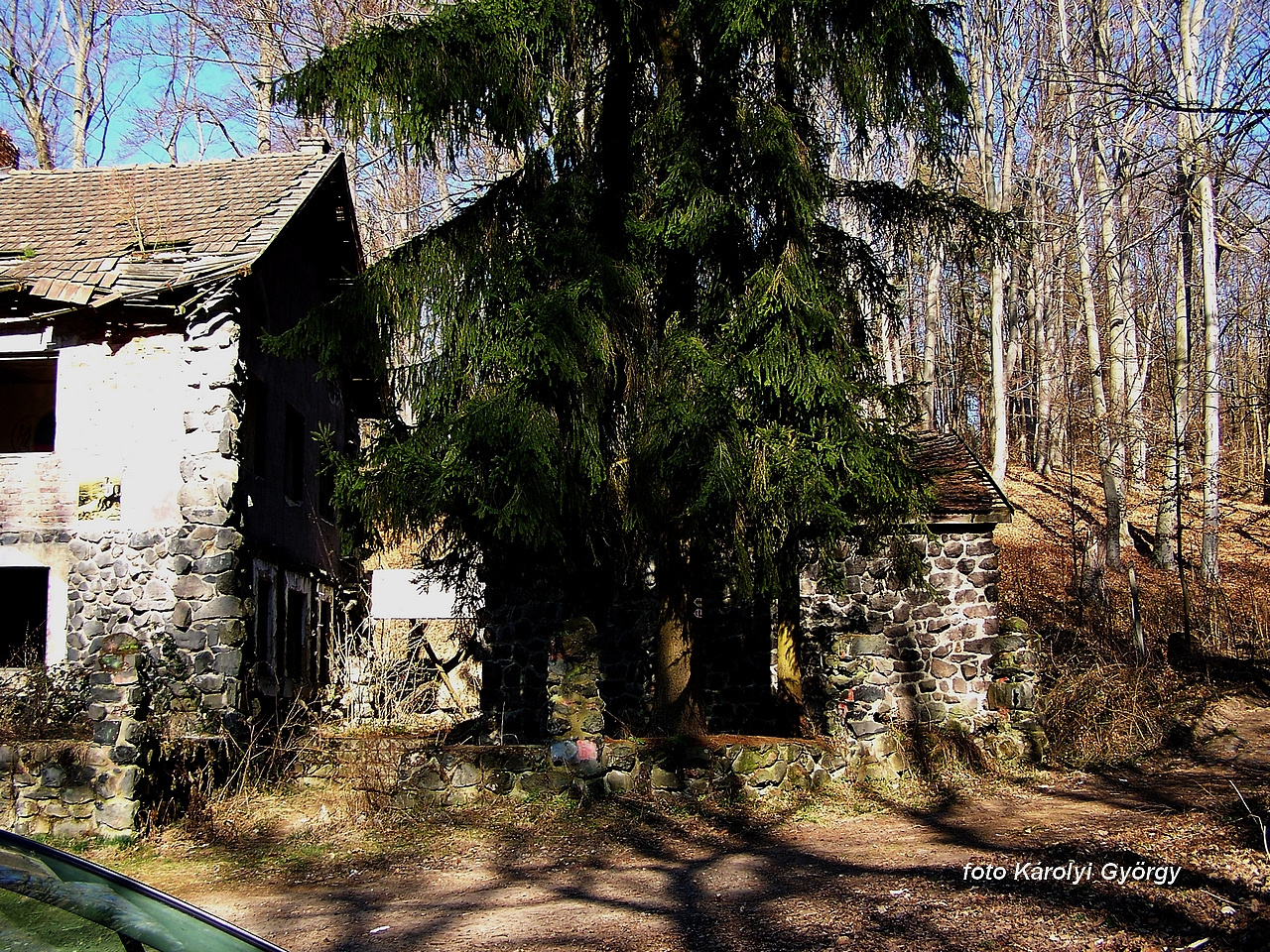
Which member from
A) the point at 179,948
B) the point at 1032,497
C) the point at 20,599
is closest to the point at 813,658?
the point at 20,599

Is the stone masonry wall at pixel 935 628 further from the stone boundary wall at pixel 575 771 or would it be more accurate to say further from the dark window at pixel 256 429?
the dark window at pixel 256 429

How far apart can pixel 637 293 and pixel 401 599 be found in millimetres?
8373

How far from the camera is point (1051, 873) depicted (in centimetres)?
696

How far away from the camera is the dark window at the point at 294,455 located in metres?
16.6

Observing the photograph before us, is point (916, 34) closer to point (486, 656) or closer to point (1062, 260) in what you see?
point (486, 656)

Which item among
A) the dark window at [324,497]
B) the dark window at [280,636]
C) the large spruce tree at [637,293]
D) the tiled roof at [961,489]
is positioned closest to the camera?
the large spruce tree at [637,293]

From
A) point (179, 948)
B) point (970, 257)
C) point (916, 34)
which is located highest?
point (916, 34)

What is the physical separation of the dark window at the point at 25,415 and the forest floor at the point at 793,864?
10675 millimetres

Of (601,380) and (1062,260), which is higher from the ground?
(1062,260)

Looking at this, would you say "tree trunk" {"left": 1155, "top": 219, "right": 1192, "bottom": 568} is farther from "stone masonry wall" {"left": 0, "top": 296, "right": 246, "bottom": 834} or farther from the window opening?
"stone masonry wall" {"left": 0, "top": 296, "right": 246, "bottom": 834}

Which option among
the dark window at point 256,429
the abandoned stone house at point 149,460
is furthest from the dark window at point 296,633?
the dark window at point 256,429

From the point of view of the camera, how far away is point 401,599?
690 inches

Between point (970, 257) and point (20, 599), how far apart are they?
47.0 ft

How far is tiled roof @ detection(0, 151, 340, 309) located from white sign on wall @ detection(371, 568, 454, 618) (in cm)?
576
